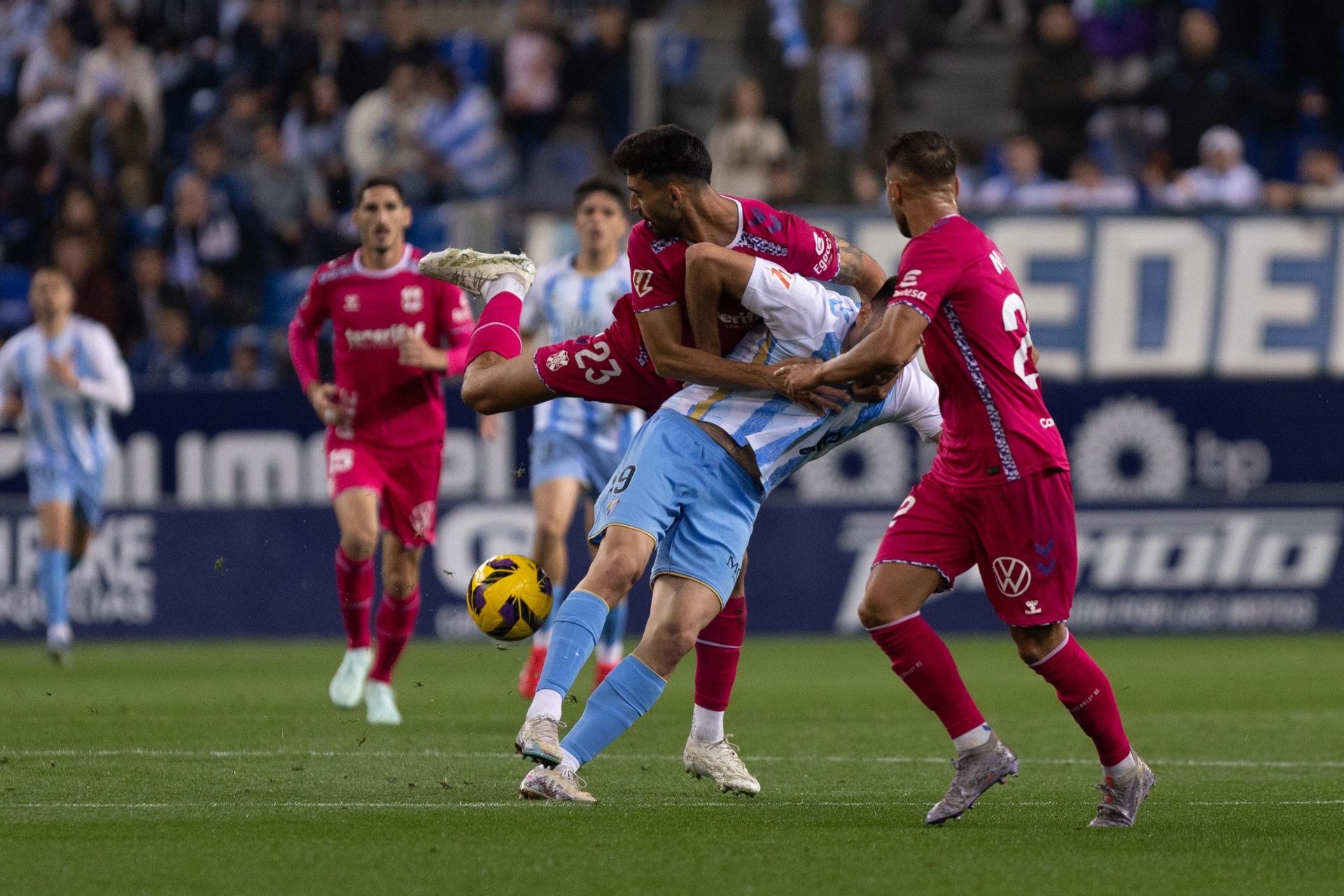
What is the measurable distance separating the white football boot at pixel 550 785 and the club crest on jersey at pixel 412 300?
423cm

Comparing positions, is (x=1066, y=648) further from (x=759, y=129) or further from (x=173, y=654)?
(x=759, y=129)

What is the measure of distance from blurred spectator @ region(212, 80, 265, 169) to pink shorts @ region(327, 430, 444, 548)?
1031 centimetres

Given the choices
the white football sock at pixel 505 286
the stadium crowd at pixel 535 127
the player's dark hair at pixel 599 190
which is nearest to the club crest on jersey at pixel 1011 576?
the white football sock at pixel 505 286

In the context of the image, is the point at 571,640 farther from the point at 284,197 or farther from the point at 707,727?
the point at 284,197

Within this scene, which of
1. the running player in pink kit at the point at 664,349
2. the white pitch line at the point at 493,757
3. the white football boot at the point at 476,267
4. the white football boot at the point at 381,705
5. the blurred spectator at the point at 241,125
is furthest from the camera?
the blurred spectator at the point at 241,125

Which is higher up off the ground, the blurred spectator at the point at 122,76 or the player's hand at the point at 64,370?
the blurred spectator at the point at 122,76

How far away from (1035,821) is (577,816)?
1447 mm

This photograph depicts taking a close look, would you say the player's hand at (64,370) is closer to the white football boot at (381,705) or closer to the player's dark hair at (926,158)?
the white football boot at (381,705)

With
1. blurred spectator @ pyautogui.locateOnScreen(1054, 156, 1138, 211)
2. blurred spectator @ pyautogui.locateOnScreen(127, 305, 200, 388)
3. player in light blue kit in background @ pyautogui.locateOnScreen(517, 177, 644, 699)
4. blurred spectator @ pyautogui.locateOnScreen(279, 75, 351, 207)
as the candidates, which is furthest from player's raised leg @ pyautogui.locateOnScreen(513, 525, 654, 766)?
blurred spectator @ pyautogui.locateOnScreen(279, 75, 351, 207)

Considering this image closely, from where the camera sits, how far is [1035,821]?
634cm

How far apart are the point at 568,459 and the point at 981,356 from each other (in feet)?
16.5

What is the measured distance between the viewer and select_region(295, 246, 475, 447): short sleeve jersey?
1005 cm

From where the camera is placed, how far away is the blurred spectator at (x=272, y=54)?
64.8 feet

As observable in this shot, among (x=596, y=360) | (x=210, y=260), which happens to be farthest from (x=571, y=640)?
Result: (x=210, y=260)
